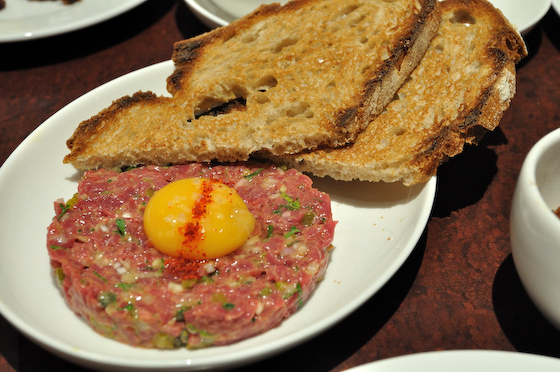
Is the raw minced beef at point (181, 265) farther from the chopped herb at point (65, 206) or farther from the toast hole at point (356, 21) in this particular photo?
the toast hole at point (356, 21)

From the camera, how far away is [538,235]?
5.53 feet

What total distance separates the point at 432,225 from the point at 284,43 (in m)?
1.57

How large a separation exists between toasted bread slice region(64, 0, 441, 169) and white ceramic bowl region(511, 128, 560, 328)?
0.99 m

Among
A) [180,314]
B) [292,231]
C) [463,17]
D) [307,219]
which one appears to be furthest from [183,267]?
[463,17]


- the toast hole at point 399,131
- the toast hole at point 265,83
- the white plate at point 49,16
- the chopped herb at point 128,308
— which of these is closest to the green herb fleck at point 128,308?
the chopped herb at point 128,308

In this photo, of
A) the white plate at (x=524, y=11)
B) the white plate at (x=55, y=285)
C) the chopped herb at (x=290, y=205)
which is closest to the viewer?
the white plate at (x=55, y=285)

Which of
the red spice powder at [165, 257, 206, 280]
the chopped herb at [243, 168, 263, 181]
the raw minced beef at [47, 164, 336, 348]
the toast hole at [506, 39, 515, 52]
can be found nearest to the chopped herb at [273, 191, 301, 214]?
the raw minced beef at [47, 164, 336, 348]

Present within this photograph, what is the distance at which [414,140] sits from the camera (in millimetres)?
2547

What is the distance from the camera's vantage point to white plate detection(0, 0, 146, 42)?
3.53m

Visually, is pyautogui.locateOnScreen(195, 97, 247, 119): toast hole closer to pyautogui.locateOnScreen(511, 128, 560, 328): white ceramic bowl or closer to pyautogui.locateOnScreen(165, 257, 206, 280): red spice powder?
pyautogui.locateOnScreen(165, 257, 206, 280): red spice powder

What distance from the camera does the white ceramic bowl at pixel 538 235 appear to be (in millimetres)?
1650

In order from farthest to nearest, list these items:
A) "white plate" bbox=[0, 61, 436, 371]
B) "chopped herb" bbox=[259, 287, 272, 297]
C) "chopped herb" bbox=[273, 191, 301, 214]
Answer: "chopped herb" bbox=[273, 191, 301, 214] < "chopped herb" bbox=[259, 287, 272, 297] < "white plate" bbox=[0, 61, 436, 371]

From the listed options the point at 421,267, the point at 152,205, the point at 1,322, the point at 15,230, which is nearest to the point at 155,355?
the point at 152,205

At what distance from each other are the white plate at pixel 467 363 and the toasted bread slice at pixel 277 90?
4.44ft
